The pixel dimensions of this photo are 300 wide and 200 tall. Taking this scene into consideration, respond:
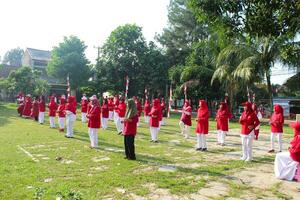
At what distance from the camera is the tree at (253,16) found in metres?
6.90

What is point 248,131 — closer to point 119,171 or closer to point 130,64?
point 119,171

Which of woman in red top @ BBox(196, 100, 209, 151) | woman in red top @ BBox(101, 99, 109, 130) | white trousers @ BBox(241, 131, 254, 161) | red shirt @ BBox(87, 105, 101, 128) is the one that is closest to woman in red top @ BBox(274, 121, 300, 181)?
white trousers @ BBox(241, 131, 254, 161)

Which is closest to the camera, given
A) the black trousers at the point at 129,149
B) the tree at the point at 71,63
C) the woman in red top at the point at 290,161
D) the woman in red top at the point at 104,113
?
the woman in red top at the point at 290,161

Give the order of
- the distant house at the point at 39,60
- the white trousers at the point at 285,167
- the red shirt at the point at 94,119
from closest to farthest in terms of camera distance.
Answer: the white trousers at the point at 285,167 → the red shirt at the point at 94,119 → the distant house at the point at 39,60

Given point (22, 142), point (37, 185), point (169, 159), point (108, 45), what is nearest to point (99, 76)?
point (108, 45)

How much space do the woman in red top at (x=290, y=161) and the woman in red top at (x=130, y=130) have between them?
4.21m

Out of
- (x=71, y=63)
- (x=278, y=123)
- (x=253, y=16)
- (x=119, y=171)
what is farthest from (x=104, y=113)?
(x=71, y=63)

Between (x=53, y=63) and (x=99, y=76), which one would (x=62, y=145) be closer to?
(x=99, y=76)

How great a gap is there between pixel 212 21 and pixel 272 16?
1310 millimetres

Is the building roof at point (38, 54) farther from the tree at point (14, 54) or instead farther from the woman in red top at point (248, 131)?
the woman in red top at point (248, 131)

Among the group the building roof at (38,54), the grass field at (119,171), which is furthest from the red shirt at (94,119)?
the building roof at (38,54)

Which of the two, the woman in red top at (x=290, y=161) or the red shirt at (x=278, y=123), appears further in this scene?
the red shirt at (x=278, y=123)

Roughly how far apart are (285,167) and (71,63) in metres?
39.2

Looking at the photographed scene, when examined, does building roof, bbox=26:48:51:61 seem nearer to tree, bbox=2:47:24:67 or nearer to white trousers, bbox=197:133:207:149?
tree, bbox=2:47:24:67
